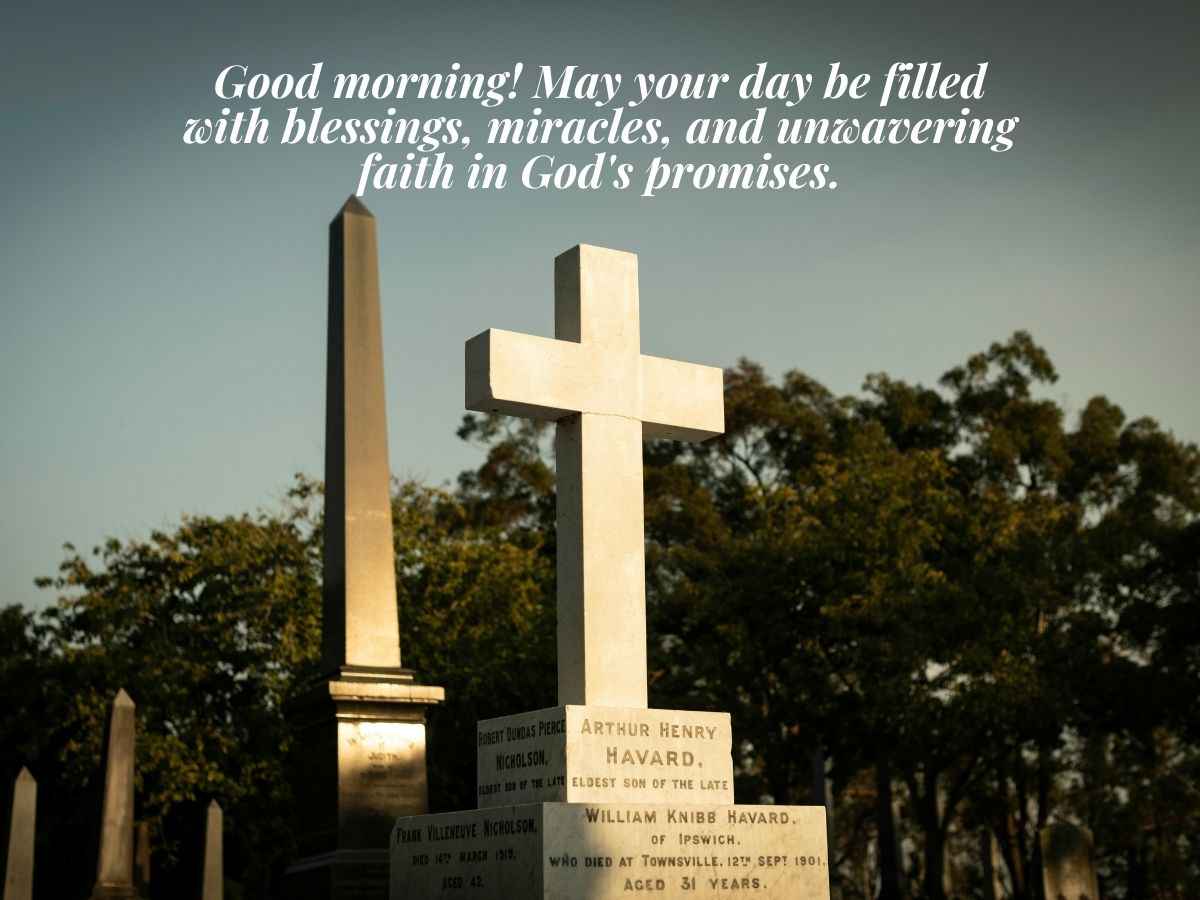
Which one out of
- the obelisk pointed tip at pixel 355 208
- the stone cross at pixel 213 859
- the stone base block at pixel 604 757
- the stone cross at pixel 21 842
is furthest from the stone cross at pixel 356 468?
the stone base block at pixel 604 757

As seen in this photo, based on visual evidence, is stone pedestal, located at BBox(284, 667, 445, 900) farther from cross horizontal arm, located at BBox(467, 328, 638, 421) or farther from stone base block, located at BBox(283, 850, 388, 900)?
cross horizontal arm, located at BBox(467, 328, 638, 421)

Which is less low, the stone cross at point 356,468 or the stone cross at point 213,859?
the stone cross at point 356,468

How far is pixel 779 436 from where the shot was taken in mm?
35812

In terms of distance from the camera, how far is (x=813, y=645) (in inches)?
1032

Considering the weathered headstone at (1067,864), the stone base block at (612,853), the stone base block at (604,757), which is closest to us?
the stone base block at (612,853)

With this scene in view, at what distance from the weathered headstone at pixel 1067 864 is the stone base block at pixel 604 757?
7.67 m

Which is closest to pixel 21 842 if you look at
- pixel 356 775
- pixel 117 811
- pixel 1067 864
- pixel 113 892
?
pixel 117 811

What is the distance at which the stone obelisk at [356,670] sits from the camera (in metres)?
14.5

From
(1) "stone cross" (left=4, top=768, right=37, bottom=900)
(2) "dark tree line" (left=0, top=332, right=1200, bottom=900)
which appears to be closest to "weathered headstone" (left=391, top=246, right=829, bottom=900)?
(1) "stone cross" (left=4, top=768, right=37, bottom=900)

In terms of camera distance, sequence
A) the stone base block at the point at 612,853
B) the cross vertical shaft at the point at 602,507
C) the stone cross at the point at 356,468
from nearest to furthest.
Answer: the stone base block at the point at 612,853 → the cross vertical shaft at the point at 602,507 → the stone cross at the point at 356,468

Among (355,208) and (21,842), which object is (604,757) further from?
(21,842)

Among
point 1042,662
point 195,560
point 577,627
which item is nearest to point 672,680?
point 1042,662

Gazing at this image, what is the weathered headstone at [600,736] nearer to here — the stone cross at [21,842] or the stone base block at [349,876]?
the stone base block at [349,876]

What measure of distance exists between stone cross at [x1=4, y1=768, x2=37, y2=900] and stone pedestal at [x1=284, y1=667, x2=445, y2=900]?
4.71 metres
